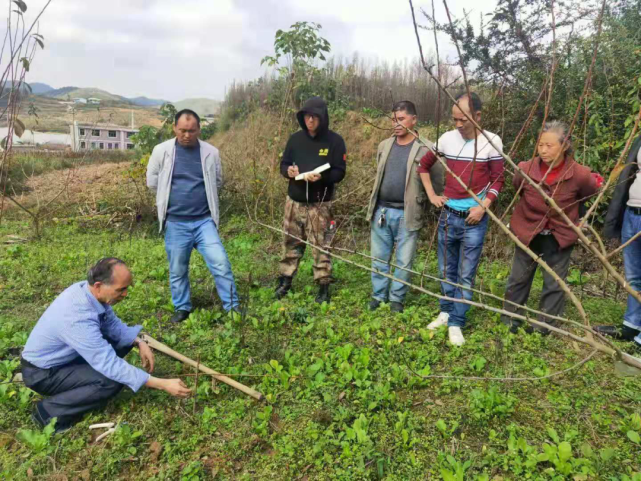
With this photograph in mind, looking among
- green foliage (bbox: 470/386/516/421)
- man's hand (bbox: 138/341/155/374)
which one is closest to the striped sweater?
green foliage (bbox: 470/386/516/421)

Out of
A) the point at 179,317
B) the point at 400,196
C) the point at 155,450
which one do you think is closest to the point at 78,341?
the point at 155,450

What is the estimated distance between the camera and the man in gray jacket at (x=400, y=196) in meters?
3.82

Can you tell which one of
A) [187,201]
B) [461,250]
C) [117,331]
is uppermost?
[187,201]

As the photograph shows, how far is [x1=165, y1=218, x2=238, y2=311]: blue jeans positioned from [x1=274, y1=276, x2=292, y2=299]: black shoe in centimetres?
59

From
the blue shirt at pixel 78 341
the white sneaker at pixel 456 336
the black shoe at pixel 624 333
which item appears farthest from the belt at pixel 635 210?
the blue shirt at pixel 78 341

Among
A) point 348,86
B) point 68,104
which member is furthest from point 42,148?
→ point 68,104

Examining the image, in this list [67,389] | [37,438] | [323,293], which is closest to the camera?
[37,438]

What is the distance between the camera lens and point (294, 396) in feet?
9.85

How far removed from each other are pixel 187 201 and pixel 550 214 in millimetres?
3067

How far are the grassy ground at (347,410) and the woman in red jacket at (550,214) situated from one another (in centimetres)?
43

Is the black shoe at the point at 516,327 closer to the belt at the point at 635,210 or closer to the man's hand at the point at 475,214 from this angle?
the man's hand at the point at 475,214

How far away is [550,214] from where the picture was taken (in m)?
3.27

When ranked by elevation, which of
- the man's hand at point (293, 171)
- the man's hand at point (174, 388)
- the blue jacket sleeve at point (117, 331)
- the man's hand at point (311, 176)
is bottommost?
the man's hand at point (174, 388)

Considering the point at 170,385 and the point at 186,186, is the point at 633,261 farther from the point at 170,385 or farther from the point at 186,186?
the point at 186,186
